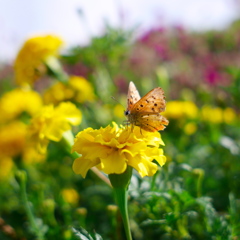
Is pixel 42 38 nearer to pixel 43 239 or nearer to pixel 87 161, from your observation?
pixel 43 239

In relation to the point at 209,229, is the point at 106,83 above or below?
above

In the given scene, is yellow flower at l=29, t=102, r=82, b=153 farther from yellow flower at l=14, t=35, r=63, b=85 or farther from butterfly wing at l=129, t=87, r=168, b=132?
yellow flower at l=14, t=35, r=63, b=85

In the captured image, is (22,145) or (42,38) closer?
(42,38)

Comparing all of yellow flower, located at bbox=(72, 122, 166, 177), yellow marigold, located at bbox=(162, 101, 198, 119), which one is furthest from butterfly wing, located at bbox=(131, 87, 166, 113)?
yellow marigold, located at bbox=(162, 101, 198, 119)

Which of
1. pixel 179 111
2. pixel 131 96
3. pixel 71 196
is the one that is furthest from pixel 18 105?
pixel 131 96

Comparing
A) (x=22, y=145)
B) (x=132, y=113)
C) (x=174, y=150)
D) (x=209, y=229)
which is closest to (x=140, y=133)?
(x=132, y=113)

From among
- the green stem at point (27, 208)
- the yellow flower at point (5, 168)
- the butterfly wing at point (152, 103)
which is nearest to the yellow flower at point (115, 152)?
the butterfly wing at point (152, 103)

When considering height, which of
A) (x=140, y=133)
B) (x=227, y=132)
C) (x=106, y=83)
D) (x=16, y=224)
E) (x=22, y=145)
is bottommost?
(x=227, y=132)
